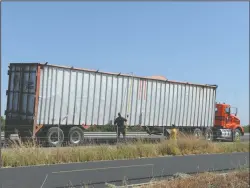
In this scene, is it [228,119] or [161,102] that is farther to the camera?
[228,119]

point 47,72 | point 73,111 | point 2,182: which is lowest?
point 2,182

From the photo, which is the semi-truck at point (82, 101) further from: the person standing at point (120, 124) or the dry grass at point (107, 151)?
the dry grass at point (107, 151)

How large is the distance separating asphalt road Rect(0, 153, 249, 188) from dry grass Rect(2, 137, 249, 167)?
2.22 ft

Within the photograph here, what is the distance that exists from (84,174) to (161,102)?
14.6 m

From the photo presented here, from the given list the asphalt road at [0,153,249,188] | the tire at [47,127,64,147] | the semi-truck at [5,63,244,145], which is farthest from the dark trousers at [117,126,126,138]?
the asphalt road at [0,153,249,188]

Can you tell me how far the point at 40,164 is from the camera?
13.8 m

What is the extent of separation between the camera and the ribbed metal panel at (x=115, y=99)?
20625 millimetres

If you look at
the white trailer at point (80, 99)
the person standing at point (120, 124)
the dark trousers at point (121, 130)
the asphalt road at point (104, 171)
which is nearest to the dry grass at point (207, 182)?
the asphalt road at point (104, 171)

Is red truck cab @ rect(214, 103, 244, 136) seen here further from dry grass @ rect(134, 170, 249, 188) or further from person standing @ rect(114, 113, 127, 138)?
dry grass @ rect(134, 170, 249, 188)

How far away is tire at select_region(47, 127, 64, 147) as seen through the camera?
20505 mm

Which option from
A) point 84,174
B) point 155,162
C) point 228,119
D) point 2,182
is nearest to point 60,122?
point 155,162

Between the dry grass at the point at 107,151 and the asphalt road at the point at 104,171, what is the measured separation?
68 centimetres

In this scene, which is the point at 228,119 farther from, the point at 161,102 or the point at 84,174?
the point at 84,174

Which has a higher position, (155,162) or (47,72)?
(47,72)
